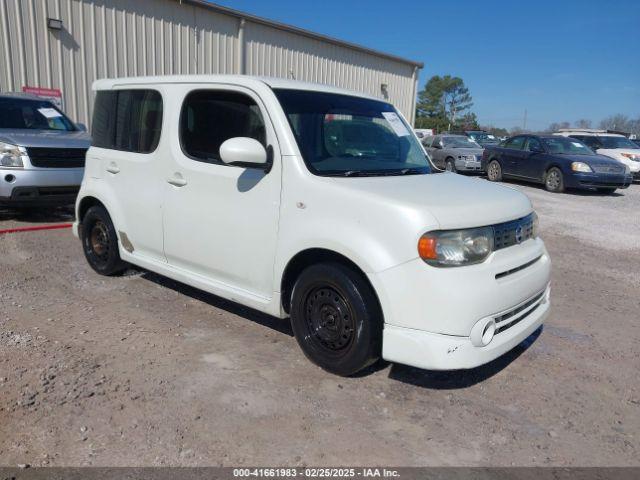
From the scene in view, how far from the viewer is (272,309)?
3.66 metres

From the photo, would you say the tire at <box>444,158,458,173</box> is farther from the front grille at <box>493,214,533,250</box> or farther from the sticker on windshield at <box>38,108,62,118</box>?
the front grille at <box>493,214,533,250</box>

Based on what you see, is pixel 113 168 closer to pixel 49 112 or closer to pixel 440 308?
pixel 440 308

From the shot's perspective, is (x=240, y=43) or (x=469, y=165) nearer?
(x=240, y=43)

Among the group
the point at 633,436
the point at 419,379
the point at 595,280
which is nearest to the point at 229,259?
the point at 419,379

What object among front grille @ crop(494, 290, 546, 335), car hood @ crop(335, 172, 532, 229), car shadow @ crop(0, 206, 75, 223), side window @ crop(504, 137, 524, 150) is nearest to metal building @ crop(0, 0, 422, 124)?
car shadow @ crop(0, 206, 75, 223)

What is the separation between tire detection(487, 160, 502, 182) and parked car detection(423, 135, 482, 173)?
45.1 inches

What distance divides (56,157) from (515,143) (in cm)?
1309

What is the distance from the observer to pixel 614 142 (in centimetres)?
1853

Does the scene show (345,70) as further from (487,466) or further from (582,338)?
(487,466)

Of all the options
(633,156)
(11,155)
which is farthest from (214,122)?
(633,156)

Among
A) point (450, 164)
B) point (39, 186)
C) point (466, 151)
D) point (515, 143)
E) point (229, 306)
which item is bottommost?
point (229, 306)

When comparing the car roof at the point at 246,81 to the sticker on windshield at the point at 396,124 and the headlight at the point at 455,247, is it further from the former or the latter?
the headlight at the point at 455,247

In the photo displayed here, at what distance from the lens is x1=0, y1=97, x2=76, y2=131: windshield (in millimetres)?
8258

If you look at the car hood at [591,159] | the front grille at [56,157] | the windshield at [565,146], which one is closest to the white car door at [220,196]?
the front grille at [56,157]
